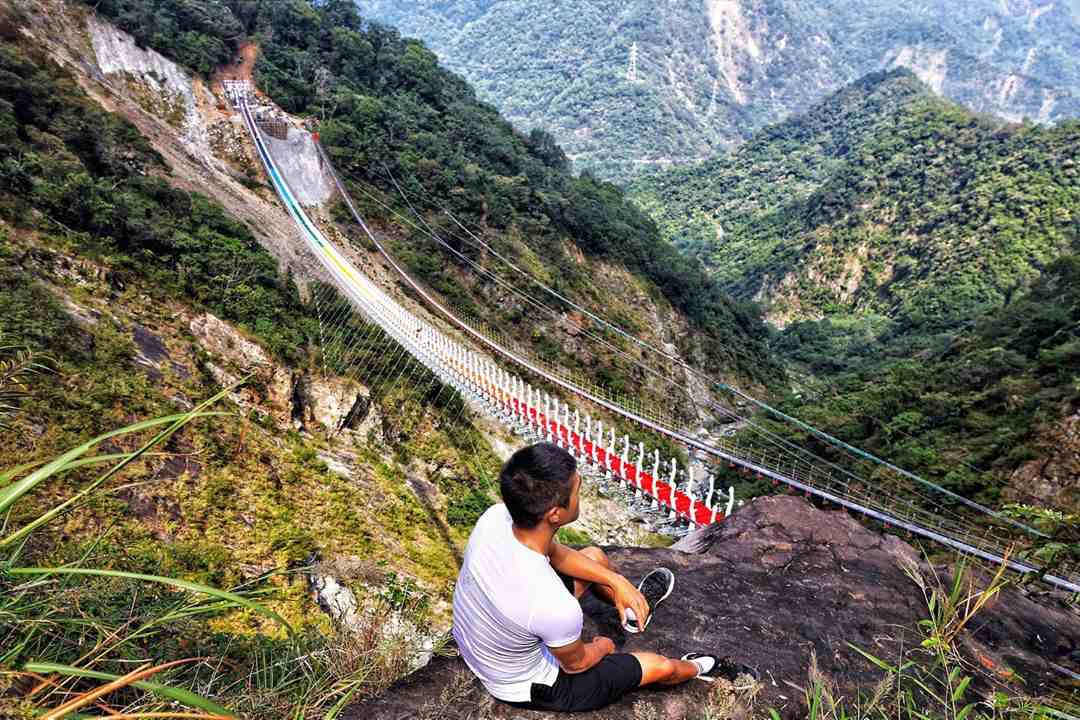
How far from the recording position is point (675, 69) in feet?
476

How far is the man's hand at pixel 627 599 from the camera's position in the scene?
2.11 metres

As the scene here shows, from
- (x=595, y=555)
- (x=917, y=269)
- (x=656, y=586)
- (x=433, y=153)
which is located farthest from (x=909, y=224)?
(x=595, y=555)

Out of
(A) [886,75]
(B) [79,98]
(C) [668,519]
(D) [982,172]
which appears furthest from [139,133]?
(A) [886,75]

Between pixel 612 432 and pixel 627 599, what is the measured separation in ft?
20.2

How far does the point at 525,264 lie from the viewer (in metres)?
22.2

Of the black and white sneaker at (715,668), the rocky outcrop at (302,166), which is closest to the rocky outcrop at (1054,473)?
the black and white sneaker at (715,668)

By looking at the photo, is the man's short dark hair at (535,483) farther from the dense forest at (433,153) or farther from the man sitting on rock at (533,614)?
the dense forest at (433,153)

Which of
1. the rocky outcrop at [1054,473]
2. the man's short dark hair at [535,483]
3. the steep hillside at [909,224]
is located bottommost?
the man's short dark hair at [535,483]

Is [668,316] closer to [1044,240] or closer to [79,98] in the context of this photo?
[79,98]

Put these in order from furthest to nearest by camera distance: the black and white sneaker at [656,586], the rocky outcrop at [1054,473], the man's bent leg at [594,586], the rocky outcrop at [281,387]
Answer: the rocky outcrop at [281,387] → the rocky outcrop at [1054,473] → the black and white sneaker at [656,586] → the man's bent leg at [594,586]


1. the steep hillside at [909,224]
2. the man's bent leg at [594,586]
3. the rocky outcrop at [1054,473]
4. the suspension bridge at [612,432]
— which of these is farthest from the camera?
the steep hillside at [909,224]

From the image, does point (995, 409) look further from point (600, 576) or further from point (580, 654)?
point (580, 654)

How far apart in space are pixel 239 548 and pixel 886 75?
98.0 m

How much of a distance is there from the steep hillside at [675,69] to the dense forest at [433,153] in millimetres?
79366
